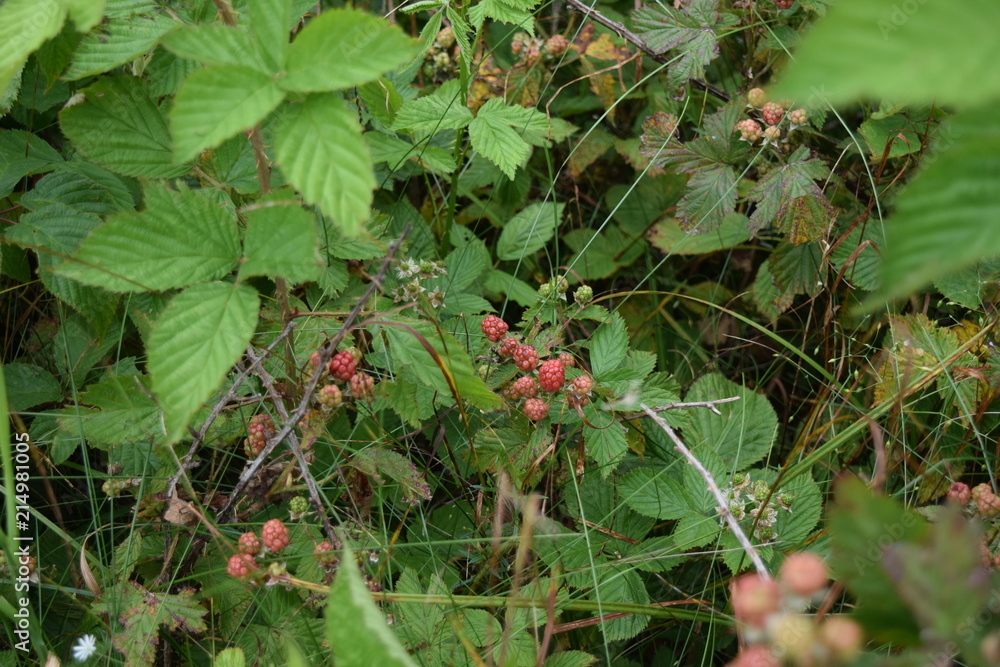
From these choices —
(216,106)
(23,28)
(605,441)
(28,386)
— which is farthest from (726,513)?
(28,386)

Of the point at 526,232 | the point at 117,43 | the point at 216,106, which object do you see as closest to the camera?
the point at 216,106

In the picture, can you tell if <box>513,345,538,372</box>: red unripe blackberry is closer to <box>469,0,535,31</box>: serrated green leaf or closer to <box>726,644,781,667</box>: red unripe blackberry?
<box>469,0,535,31</box>: serrated green leaf

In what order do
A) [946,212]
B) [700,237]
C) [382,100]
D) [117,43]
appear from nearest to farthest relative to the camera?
1. [946,212]
2. [117,43]
3. [382,100]
4. [700,237]

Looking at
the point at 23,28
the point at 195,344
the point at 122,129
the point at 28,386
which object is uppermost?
the point at 23,28

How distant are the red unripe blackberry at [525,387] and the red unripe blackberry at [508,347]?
0.22 feet

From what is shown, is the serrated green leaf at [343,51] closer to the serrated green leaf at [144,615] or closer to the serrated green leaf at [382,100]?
the serrated green leaf at [382,100]

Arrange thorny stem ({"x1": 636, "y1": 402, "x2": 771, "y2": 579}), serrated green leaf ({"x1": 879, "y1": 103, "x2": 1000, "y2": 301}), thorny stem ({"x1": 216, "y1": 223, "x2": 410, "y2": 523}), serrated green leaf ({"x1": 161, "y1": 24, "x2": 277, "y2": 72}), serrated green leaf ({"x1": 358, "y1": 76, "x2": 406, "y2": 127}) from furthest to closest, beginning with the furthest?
1. serrated green leaf ({"x1": 358, "y1": 76, "x2": 406, "y2": 127})
2. thorny stem ({"x1": 216, "y1": 223, "x2": 410, "y2": 523})
3. serrated green leaf ({"x1": 161, "y1": 24, "x2": 277, "y2": 72})
4. thorny stem ({"x1": 636, "y1": 402, "x2": 771, "y2": 579})
5. serrated green leaf ({"x1": 879, "y1": 103, "x2": 1000, "y2": 301})

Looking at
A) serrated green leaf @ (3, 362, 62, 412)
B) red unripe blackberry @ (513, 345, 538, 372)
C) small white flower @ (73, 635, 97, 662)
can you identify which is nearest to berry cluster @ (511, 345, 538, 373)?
red unripe blackberry @ (513, 345, 538, 372)

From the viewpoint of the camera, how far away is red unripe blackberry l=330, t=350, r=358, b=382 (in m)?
1.41

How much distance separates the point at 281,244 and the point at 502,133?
31.4 inches

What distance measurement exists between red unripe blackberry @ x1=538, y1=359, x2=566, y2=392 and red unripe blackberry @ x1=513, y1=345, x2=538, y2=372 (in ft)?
0.14

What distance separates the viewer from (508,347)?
62.9 inches

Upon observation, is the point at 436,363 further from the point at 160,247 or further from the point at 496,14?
the point at 496,14

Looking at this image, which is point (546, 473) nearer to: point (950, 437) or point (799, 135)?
point (950, 437)
